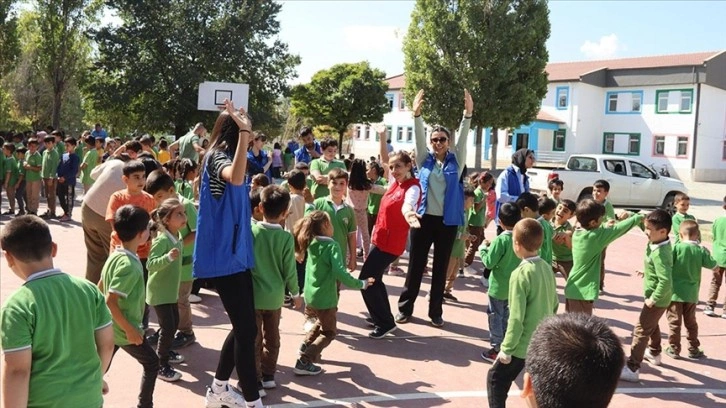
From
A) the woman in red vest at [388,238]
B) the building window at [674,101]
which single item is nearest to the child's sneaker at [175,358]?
the woman in red vest at [388,238]

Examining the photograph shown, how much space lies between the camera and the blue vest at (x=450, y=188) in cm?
621

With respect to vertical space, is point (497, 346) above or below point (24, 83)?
below

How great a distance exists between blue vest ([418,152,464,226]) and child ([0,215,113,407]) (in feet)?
13.3

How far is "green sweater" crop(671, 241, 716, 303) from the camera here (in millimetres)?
5762

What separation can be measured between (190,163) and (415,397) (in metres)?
4.14

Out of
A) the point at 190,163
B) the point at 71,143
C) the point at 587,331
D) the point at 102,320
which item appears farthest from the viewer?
the point at 71,143

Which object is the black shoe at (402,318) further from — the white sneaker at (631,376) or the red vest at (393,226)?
the white sneaker at (631,376)

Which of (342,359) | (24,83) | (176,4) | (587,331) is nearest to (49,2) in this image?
(176,4)

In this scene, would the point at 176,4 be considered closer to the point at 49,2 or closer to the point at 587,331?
the point at 49,2

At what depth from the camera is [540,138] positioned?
45000 mm

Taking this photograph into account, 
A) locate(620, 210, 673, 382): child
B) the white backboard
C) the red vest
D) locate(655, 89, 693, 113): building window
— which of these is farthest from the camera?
locate(655, 89, 693, 113): building window

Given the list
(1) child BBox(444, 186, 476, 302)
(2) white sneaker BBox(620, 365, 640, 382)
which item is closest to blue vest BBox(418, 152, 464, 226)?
(1) child BBox(444, 186, 476, 302)

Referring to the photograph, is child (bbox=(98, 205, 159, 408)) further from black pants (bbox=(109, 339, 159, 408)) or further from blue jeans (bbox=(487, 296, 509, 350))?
blue jeans (bbox=(487, 296, 509, 350))

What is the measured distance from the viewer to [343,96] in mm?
39625
